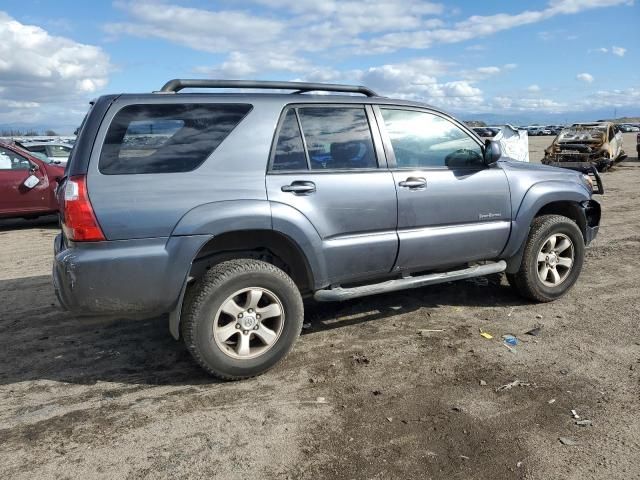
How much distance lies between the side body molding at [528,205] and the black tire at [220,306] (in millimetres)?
2175

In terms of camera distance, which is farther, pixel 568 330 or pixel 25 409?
pixel 568 330

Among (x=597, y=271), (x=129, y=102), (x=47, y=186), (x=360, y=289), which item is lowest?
(x=597, y=271)

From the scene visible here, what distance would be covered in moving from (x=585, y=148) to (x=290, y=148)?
17103 millimetres

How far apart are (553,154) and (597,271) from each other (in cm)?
1359

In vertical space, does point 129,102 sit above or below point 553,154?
above

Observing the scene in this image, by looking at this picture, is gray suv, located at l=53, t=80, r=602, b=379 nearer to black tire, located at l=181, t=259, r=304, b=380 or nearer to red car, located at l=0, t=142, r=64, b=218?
black tire, located at l=181, t=259, r=304, b=380

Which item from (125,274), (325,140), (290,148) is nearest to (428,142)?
(325,140)

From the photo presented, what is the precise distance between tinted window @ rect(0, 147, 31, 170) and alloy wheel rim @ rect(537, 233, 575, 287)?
30.5 feet

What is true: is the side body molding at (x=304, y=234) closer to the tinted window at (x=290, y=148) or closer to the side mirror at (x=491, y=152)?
the tinted window at (x=290, y=148)

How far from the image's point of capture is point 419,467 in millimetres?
2742

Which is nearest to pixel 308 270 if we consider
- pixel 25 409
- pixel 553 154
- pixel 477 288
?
pixel 25 409

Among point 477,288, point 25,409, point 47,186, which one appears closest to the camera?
point 25,409

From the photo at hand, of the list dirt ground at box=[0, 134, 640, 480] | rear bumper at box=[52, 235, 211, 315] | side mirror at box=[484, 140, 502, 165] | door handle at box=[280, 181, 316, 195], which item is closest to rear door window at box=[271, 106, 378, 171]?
door handle at box=[280, 181, 316, 195]

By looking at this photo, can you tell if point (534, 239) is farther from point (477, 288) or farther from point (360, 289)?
point (360, 289)
